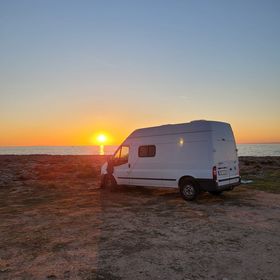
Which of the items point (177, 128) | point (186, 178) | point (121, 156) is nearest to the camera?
point (186, 178)

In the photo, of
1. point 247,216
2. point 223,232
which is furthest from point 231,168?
point 223,232

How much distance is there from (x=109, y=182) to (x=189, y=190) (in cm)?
504

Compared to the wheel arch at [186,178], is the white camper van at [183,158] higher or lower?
higher

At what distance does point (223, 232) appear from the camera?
7.94 meters

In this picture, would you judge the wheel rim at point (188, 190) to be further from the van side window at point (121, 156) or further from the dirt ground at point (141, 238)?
the van side window at point (121, 156)

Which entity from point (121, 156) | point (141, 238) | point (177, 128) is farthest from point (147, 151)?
point (141, 238)

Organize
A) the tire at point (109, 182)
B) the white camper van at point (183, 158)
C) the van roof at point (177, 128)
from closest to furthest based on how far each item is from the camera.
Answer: the white camper van at point (183, 158) < the van roof at point (177, 128) < the tire at point (109, 182)

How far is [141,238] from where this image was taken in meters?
7.57

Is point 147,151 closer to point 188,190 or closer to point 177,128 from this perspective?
point 177,128

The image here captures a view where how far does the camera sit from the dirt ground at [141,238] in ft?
18.5

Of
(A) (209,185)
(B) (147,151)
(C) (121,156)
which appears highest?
(B) (147,151)

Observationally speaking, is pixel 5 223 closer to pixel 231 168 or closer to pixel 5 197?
pixel 5 197

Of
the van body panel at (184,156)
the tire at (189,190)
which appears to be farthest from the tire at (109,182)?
the tire at (189,190)

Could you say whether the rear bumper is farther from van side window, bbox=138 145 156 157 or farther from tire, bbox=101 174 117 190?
tire, bbox=101 174 117 190
